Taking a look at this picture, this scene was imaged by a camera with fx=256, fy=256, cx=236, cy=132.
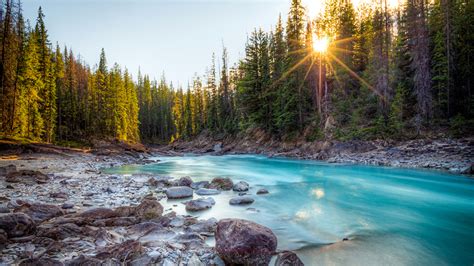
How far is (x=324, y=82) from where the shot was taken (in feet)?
115

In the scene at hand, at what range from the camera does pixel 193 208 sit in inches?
342

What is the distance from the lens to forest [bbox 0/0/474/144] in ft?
77.9

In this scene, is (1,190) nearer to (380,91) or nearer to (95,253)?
(95,253)

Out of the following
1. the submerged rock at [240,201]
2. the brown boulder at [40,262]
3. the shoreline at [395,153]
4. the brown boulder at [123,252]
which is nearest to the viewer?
the brown boulder at [40,262]

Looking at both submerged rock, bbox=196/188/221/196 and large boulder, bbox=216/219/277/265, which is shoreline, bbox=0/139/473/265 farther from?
submerged rock, bbox=196/188/221/196

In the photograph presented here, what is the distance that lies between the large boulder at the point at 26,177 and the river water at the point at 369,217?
7.42 metres

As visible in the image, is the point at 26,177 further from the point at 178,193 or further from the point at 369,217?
the point at 369,217

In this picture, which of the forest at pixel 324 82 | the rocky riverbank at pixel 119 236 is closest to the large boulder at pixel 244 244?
the rocky riverbank at pixel 119 236

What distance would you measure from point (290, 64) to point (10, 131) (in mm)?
33910

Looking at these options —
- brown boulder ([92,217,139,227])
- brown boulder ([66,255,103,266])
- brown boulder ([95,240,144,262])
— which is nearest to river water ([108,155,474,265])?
brown boulder ([92,217,139,227])

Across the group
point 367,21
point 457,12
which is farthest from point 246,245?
point 367,21

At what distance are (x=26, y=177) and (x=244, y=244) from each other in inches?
540

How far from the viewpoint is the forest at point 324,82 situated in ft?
77.9

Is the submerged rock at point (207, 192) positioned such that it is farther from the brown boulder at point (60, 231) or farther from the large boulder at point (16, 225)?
the large boulder at point (16, 225)
